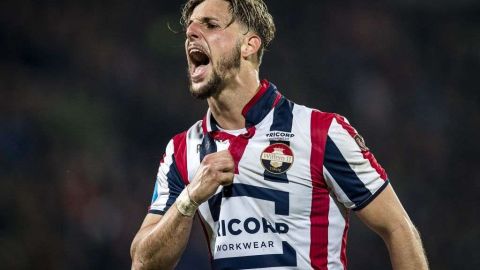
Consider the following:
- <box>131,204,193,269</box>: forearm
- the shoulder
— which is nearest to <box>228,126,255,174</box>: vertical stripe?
the shoulder

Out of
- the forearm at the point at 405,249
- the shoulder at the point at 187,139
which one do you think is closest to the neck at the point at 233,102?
the shoulder at the point at 187,139

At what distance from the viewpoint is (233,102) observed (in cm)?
312

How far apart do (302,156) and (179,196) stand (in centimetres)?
52

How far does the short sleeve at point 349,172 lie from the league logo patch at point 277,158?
0.15 metres

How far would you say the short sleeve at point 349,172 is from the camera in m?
2.84

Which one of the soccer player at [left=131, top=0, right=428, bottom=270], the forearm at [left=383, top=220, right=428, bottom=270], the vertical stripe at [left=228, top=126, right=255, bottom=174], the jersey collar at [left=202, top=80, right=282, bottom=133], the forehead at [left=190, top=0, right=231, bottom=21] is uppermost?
the forehead at [left=190, top=0, right=231, bottom=21]

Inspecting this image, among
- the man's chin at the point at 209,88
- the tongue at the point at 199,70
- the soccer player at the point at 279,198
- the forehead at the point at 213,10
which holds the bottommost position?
the soccer player at the point at 279,198

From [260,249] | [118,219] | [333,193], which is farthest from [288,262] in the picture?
[118,219]

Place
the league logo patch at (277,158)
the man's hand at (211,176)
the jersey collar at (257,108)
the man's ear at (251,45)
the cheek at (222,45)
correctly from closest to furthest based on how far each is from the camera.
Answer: the man's hand at (211,176) → the league logo patch at (277,158) → the jersey collar at (257,108) → the cheek at (222,45) → the man's ear at (251,45)

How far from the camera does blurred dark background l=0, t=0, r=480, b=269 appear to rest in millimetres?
6039

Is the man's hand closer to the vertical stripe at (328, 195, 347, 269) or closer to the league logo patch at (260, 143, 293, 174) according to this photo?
the league logo patch at (260, 143, 293, 174)

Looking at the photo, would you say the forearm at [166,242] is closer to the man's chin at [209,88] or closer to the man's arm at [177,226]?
the man's arm at [177,226]

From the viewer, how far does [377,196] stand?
2.85m

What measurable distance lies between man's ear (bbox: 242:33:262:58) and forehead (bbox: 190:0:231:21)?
0.47 ft
